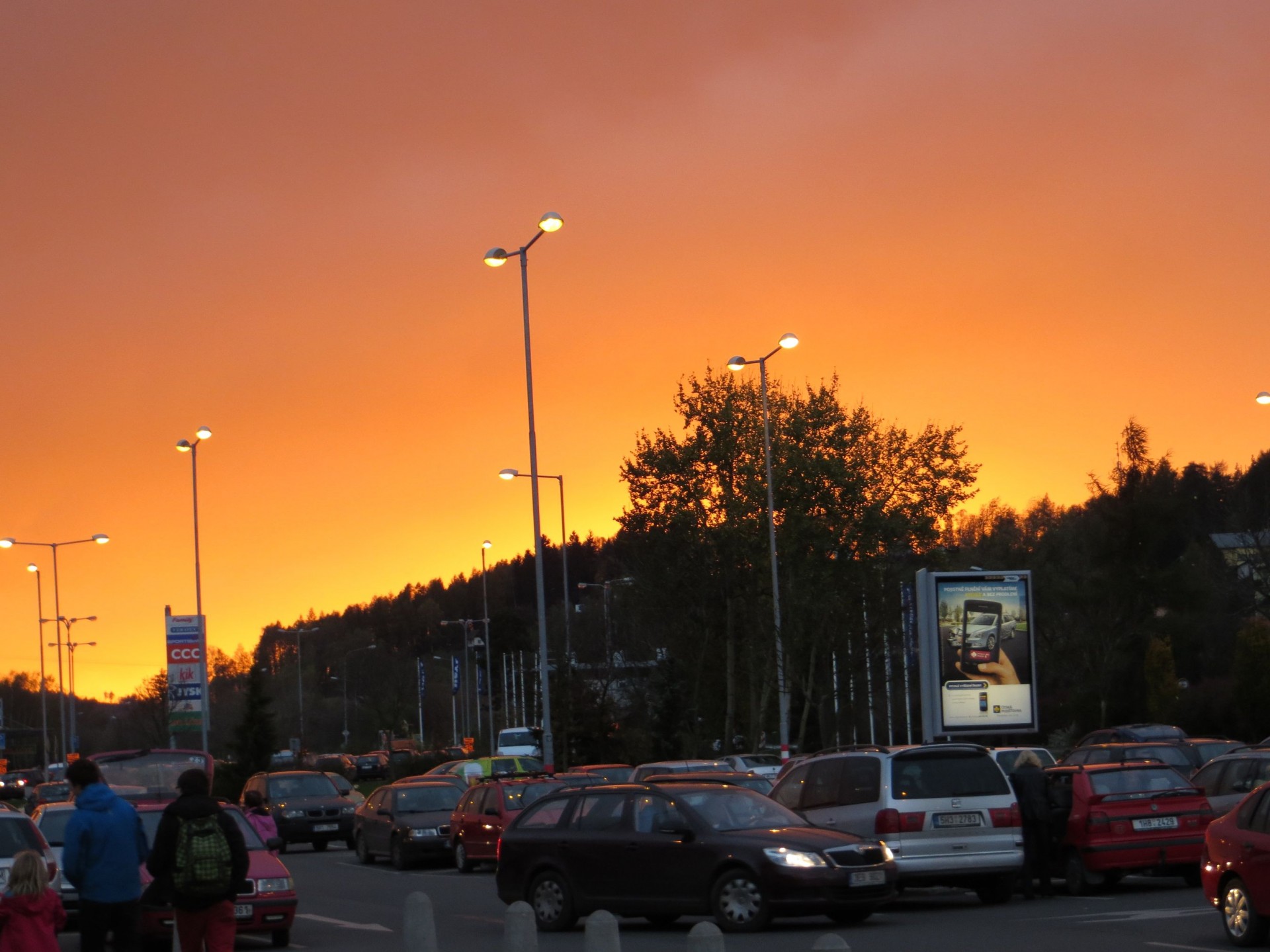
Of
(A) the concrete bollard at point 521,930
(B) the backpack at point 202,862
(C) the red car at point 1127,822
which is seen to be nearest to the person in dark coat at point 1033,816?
(C) the red car at point 1127,822

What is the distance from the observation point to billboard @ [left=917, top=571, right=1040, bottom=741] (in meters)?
30.1

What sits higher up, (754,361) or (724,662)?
(754,361)

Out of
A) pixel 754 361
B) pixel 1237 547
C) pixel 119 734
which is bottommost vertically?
pixel 119 734

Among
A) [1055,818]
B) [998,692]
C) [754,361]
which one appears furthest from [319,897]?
[754,361]

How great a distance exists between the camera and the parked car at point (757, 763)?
40.5 m

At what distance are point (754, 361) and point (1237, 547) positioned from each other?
41398 millimetres

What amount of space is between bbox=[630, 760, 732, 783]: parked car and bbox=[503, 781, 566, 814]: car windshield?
2.51 m

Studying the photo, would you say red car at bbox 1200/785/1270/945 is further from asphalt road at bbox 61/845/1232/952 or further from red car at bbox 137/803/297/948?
red car at bbox 137/803/297/948

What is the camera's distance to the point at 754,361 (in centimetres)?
4684

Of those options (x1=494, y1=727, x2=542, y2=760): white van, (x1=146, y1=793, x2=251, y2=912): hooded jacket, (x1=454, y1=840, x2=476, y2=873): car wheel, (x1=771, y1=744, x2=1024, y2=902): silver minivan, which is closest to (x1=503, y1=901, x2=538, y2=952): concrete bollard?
(x1=146, y1=793, x2=251, y2=912): hooded jacket

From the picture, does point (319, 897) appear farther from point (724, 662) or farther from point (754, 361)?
point (724, 662)

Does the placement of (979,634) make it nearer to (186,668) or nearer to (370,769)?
(186,668)

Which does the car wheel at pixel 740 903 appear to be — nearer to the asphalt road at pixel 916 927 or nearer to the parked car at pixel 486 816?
the asphalt road at pixel 916 927

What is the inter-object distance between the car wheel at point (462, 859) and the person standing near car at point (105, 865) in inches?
649
